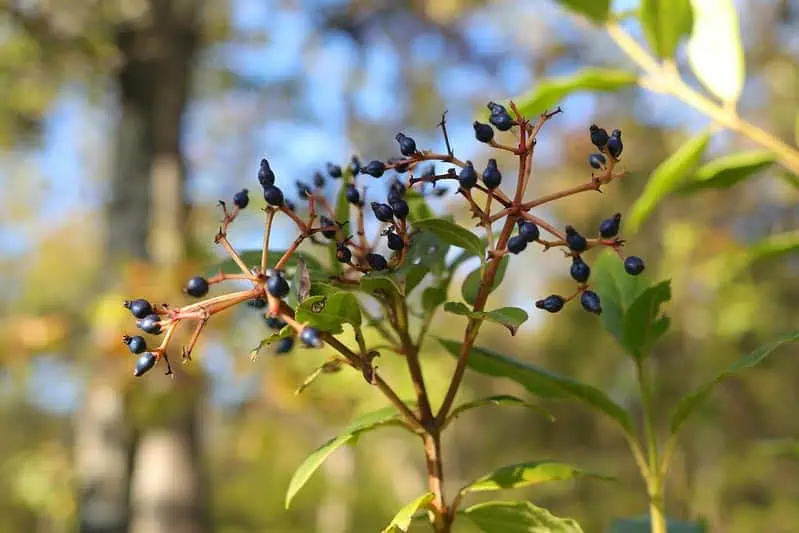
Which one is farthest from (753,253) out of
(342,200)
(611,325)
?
(342,200)

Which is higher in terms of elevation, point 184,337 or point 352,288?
point 184,337

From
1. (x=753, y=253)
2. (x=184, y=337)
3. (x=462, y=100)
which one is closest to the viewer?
(x=753, y=253)

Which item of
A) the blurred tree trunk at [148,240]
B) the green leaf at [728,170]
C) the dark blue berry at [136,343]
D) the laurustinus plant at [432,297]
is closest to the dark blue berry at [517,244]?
the laurustinus plant at [432,297]

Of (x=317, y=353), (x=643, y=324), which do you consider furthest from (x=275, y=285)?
(x=317, y=353)

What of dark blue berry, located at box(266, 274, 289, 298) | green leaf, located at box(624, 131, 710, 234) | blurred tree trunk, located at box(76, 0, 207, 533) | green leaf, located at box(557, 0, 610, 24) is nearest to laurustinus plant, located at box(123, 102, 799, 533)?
dark blue berry, located at box(266, 274, 289, 298)

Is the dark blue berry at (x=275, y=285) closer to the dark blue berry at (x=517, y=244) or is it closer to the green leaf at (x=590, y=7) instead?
the dark blue berry at (x=517, y=244)

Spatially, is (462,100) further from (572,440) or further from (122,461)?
(122,461)
